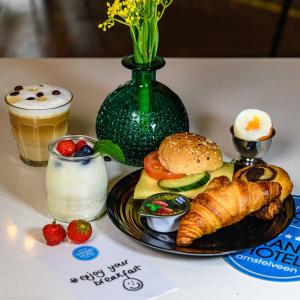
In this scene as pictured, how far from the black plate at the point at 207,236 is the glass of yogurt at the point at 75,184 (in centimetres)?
4

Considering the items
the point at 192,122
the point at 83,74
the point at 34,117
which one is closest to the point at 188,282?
the point at 34,117

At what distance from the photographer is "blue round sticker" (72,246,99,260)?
1.17m

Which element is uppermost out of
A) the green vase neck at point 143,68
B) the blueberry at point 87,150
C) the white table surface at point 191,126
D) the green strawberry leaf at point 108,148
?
the green vase neck at point 143,68

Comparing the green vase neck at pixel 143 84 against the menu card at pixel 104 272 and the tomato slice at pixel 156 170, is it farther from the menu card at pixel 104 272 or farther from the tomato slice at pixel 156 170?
the menu card at pixel 104 272

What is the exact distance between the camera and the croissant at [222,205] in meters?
1.16

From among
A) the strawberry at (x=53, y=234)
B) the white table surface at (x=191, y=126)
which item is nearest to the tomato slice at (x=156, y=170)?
the white table surface at (x=191, y=126)

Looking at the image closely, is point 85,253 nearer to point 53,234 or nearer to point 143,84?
point 53,234

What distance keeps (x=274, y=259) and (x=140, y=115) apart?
1.47 ft

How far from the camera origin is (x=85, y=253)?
118 centimetres

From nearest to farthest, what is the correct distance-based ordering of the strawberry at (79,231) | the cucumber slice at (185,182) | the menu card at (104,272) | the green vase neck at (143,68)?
the menu card at (104,272) < the strawberry at (79,231) < the cucumber slice at (185,182) < the green vase neck at (143,68)

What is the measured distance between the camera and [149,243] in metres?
1.17

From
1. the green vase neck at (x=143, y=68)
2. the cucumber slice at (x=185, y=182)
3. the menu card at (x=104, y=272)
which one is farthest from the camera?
the green vase neck at (x=143, y=68)

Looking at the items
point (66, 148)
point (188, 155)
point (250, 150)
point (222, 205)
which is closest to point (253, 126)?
point (250, 150)

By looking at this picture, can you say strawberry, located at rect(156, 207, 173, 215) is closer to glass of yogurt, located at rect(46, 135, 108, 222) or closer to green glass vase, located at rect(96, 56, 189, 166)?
glass of yogurt, located at rect(46, 135, 108, 222)
